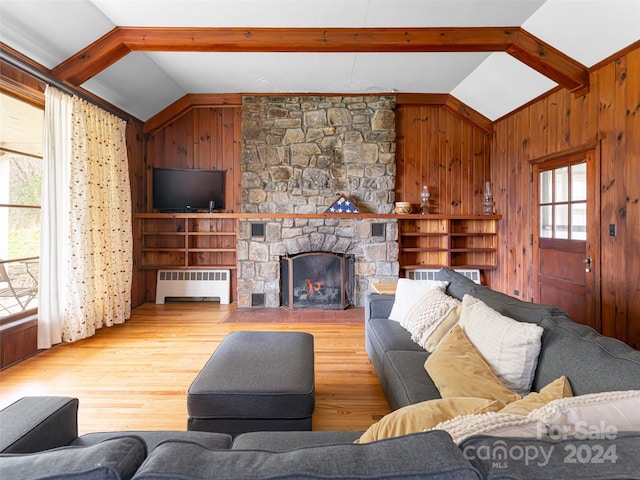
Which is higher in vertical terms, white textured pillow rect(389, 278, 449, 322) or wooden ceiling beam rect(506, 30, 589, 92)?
wooden ceiling beam rect(506, 30, 589, 92)

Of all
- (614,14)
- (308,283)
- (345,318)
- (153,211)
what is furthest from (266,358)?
(153,211)

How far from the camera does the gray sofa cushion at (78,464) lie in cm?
58

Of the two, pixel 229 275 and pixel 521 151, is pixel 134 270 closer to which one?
pixel 229 275

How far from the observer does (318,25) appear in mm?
3146

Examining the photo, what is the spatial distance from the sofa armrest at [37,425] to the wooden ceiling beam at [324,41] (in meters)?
3.14

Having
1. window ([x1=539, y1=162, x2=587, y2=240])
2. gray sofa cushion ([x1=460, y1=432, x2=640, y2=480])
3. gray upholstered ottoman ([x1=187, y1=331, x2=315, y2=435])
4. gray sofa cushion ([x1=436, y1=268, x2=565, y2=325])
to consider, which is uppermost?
window ([x1=539, y1=162, x2=587, y2=240])

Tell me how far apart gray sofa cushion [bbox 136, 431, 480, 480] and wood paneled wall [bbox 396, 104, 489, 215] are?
4.82m

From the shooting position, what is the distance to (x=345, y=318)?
438 cm

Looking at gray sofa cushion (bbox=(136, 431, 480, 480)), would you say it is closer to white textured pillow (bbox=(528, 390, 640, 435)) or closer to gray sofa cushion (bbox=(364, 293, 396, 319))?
white textured pillow (bbox=(528, 390, 640, 435))

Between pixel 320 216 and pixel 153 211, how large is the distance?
8.68 ft

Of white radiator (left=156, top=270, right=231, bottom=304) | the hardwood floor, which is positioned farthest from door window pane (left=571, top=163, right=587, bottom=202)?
white radiator (left=156, top=270, right=231, bottom=304)

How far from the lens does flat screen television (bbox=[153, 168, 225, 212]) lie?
201 inches

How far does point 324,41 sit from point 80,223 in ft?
10.1

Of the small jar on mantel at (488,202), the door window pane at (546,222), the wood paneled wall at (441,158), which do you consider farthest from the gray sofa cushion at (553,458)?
the small jar on mantel at (488,202)
